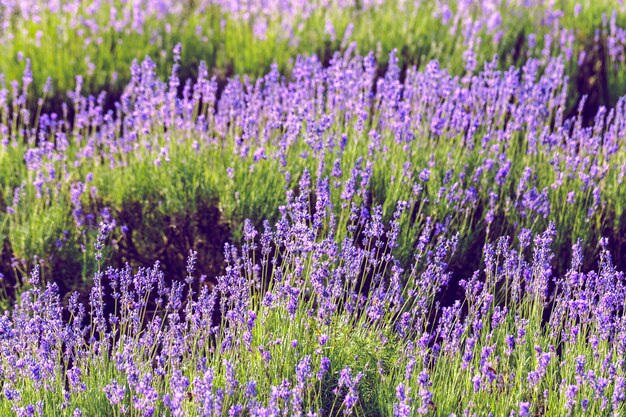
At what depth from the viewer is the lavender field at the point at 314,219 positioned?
Answer: 259cm

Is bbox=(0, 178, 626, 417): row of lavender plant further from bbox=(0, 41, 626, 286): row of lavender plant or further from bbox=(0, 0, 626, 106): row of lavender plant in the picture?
bbox=(0, 0, 626, 106): row of lavender plant

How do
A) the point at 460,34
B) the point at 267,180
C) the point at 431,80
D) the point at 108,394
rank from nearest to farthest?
the point at 108,394
the point at 267,180
the point at 431,80
the point at 460,34

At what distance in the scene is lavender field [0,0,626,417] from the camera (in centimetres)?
259

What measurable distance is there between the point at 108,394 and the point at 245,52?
11.6 ft

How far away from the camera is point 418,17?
20.0ft

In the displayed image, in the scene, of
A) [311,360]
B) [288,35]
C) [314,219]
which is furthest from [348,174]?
[288,35]

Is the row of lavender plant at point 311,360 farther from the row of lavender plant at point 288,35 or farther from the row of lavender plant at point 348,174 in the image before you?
the row of lavender plant at point 288,35

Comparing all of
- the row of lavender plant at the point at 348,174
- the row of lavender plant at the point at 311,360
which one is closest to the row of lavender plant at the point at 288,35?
the row of lavender plant at the point at 348,174

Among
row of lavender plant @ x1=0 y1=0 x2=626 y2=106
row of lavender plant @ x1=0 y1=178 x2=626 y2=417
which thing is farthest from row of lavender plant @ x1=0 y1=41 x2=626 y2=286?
row of lavender plant @ x1=0 y1=0 x2=626 y2=106

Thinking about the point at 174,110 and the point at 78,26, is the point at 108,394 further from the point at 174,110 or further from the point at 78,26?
the point at 78,26

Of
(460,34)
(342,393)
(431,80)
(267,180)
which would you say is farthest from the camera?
(460,34)

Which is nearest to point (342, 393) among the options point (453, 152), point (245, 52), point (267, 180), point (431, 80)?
point (267, 180)

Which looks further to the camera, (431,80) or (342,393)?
(431,80)

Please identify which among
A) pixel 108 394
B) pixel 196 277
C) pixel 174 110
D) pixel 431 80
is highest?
pixel 431 80
